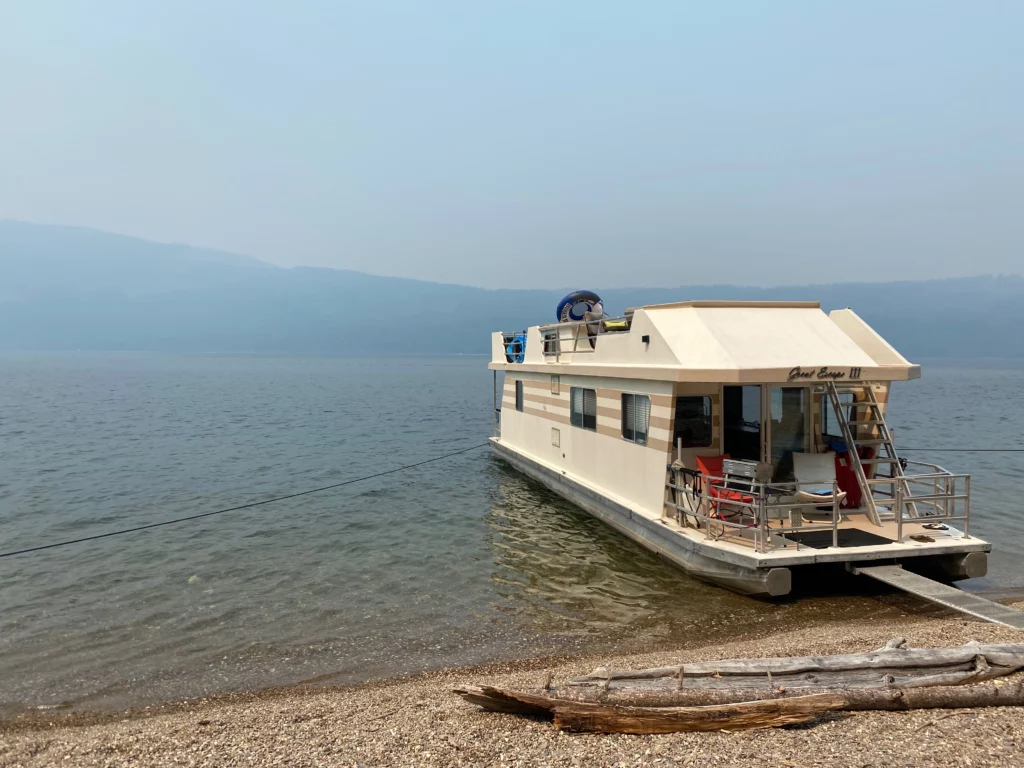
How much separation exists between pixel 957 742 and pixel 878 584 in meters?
6.69

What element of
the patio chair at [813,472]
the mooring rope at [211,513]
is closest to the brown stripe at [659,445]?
the patio chair at [813,472]

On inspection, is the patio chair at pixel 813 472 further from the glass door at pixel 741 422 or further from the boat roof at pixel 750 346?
the boat roof at pixel 750 346

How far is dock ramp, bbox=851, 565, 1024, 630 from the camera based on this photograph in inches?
353

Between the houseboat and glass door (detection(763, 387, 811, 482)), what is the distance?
0.03m

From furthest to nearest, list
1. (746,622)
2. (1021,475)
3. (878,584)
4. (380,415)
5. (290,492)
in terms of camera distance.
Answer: (380,415)
(1021,475)
(290,492)
(878,584)
(746,622)

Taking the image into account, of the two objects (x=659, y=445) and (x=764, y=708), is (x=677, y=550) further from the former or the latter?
(x=764, y=708)

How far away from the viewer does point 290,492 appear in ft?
73.6

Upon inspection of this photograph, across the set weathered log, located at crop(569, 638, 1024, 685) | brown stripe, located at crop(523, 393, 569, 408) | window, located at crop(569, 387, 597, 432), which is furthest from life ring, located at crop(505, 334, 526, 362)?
weathered log, located at crop(569, 638, 1024, 685)

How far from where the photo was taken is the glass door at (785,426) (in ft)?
42.0

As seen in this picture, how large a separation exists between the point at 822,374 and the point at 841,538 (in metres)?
2.91

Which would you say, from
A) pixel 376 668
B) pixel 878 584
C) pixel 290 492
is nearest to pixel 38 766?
pixel 376 668

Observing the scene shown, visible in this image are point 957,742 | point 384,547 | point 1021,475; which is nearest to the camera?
point 957,742

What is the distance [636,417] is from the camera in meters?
14.3

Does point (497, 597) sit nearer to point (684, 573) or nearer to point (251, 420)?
point (684, 573)
